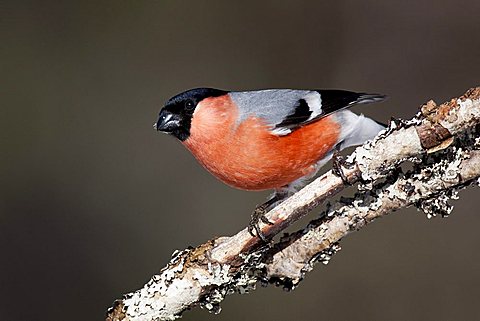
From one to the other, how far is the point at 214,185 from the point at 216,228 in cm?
20

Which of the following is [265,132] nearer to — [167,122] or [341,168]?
[167,122]

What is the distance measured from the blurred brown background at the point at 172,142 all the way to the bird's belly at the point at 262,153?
3.40 feet

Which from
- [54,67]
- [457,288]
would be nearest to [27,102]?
[54,67]

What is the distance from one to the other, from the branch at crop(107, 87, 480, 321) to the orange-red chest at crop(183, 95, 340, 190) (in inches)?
11.7

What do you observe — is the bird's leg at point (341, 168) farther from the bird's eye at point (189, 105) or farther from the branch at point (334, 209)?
the bird's eye at point (189, 105)

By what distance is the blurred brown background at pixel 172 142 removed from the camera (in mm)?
2752

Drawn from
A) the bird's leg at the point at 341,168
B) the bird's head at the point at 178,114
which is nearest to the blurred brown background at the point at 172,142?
the bird's head at the point at 178,114

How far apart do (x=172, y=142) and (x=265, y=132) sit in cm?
152

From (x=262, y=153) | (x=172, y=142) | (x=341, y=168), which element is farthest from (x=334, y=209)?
(x=172, y=142)

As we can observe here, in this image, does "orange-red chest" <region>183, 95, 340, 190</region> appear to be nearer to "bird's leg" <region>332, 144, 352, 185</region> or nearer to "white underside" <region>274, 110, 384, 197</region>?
"white underside" <region>274, 110, 384, 197</region>

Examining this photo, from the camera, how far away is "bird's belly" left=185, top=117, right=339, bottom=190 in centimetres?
177

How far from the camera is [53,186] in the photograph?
3.19 metres

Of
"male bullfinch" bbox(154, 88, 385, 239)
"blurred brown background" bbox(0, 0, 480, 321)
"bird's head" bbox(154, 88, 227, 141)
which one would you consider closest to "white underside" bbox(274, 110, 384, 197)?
"male bullfinch" bbox(154, 88, 385, 239)

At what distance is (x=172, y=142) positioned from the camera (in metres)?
3.28
